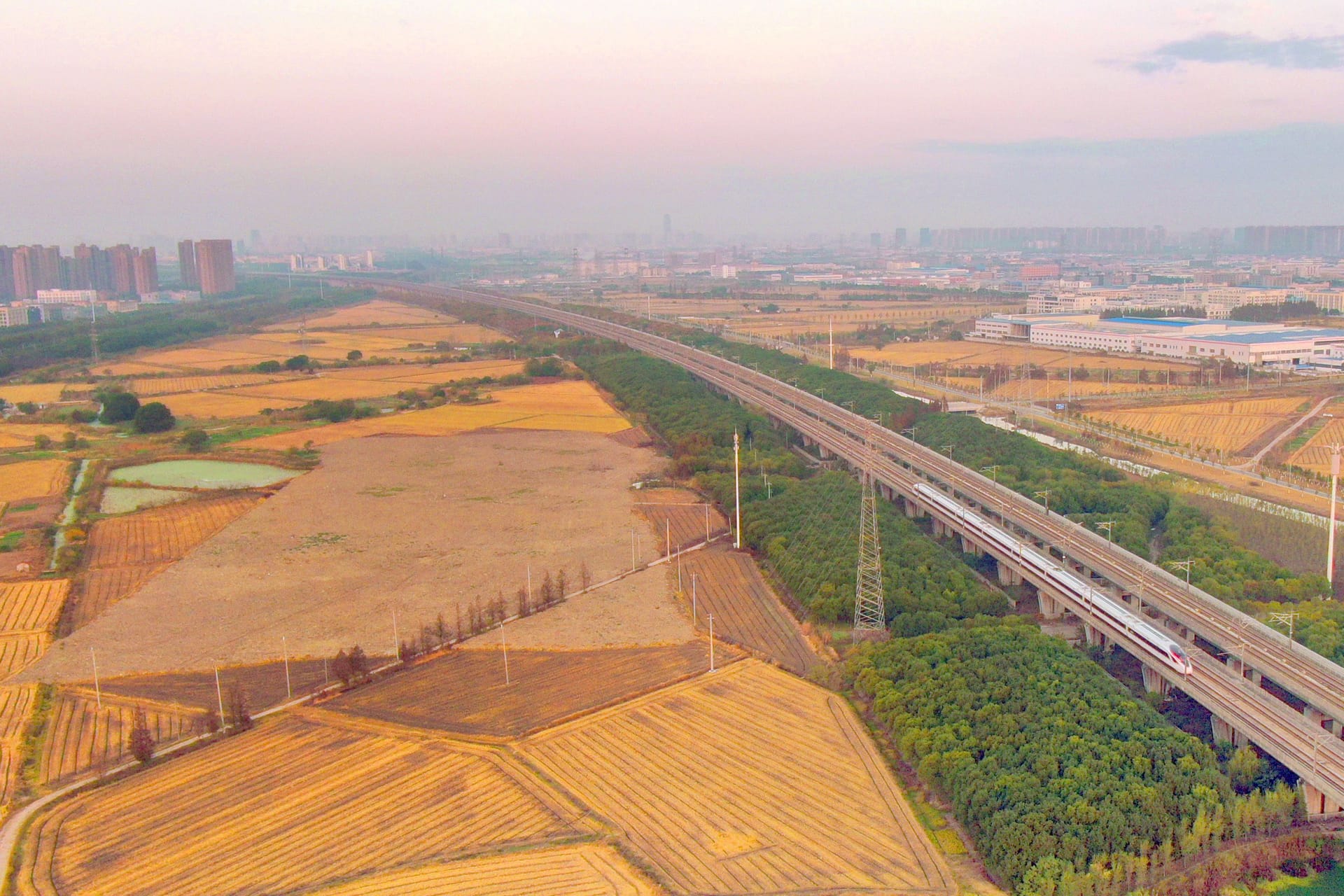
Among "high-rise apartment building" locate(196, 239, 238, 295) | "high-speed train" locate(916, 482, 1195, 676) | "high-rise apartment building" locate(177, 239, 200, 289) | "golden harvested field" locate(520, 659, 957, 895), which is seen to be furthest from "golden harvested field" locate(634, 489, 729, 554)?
"high-rise apartment building" locate(177, 239, 200, 289)

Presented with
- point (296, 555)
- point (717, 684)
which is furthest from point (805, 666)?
point (296, 555)

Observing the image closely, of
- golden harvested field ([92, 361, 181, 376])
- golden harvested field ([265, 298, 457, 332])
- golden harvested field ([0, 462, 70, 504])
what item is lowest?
golden harvested field ([0, 462, 70, 504])

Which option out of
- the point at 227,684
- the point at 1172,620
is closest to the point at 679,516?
the point at 1172,620

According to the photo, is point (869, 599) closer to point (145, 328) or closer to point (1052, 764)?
point (1052, 764)

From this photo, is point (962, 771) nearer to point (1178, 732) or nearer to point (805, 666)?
point (1178, 732)

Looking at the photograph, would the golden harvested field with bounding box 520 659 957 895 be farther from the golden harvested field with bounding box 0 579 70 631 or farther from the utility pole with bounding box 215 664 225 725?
the golden harvested field with bounding box 0 579 70 631

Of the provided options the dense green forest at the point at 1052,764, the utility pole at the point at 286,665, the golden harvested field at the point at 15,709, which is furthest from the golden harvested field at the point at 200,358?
the dense green forest at the point at 1052,764
